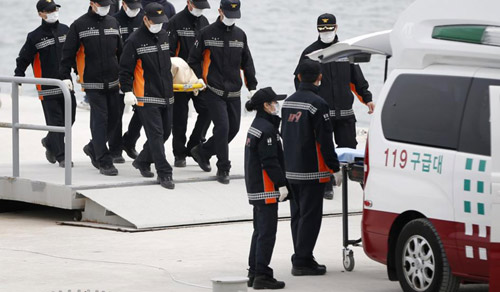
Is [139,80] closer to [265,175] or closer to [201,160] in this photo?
[201,160]

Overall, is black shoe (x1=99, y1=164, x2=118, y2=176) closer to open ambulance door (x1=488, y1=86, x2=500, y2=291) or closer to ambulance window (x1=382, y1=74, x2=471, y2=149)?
ambulance window (x1=382, y1=74, x2=471, y2=149)

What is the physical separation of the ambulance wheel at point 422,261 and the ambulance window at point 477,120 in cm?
69

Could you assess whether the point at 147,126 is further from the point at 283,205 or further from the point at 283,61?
the point at 283,61

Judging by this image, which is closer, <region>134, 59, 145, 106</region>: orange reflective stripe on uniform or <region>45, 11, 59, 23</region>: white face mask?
<region>134, 59, 145, 106</region>: orange reflective stripe on uniform

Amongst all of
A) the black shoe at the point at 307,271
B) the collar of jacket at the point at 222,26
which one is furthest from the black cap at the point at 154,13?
the black shoe at the point at 307,271

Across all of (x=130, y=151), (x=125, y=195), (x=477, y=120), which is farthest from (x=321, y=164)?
(x=130, y=151)

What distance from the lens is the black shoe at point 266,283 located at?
401 inches

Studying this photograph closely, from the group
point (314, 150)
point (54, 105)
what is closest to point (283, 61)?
point (54, 105)

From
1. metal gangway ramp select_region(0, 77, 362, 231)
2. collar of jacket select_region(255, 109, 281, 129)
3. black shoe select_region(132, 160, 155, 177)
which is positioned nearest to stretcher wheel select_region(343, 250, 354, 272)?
collar of jacket select_region(255, 109, 281, 129)

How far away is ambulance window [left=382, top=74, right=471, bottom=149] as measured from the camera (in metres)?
9.25

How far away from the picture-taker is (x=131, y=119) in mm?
15250

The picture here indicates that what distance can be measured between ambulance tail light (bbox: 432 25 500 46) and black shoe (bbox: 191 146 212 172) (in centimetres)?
562

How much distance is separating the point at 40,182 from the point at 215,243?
2349 millimetres

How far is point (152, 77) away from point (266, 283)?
419 cm
